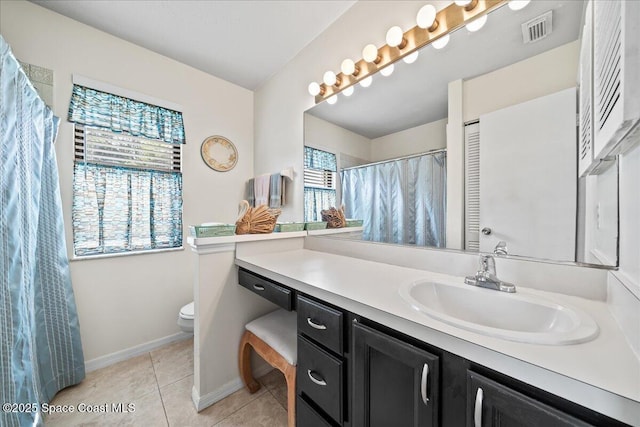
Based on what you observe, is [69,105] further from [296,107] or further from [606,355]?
[606,355]

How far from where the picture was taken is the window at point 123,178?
1698 mm

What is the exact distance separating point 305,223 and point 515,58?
147cm

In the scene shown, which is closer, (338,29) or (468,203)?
(468,203)

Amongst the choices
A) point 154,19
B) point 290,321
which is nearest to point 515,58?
point 290,321

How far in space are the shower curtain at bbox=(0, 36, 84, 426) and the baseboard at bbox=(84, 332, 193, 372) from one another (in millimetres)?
162

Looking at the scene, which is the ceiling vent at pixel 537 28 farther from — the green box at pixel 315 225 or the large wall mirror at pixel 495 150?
the green box at pixel 315 225

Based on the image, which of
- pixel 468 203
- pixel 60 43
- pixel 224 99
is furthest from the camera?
pixel 224 99

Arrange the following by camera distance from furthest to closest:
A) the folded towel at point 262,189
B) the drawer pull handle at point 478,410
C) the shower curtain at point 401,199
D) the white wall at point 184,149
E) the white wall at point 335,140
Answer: the folded towel at point 262,189
the white wall at point 184,149
the white wall at point 335,140
the shower curtain at point 401,199
the drawer pull handle at point 478,410

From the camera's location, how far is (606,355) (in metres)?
0.45

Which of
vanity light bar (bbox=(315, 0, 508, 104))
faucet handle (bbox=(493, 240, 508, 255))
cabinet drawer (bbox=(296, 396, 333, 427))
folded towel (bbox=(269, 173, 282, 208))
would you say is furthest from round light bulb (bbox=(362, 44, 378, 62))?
cabinet drawer (bbox=(296, 396, 333, 427))

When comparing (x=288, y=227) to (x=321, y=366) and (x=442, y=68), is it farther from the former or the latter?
(x=442, y=68)

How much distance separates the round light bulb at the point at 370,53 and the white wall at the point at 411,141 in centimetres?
54

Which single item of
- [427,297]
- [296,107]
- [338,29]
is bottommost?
[427,297]

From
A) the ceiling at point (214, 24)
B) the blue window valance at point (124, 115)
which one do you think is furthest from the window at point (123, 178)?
the ceiling at point (214, 24)
